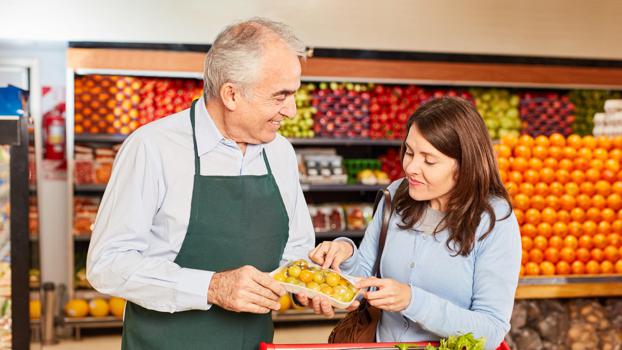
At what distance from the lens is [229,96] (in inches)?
81.6

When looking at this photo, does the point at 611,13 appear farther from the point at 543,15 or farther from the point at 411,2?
the point at 411,2

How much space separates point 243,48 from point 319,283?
0.74 metres

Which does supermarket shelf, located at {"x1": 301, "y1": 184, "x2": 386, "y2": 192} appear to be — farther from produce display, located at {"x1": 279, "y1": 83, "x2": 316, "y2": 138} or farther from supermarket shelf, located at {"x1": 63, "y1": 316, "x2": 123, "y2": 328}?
supermarket shelf, located at {"x1": 63, "y1": 316, "x2": 123, "y2": 328}

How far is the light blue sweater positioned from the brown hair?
0.03 meters

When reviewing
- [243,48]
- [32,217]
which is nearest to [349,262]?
[243,48]

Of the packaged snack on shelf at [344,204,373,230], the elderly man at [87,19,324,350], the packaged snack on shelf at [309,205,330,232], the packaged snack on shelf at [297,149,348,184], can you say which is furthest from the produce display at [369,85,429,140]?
the elderly man at [87,19,324,350]

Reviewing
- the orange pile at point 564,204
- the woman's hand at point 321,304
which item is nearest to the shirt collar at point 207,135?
the woman's hand at point 321,304

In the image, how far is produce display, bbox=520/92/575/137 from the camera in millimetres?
6516

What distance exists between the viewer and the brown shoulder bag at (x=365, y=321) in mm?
2369

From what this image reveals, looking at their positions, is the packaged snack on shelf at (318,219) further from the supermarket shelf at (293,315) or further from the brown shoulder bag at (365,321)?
the brown shoulder bag at (365,321)

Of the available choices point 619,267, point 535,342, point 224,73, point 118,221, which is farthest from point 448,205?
point 619,267

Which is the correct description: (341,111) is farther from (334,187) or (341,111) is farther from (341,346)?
(341,346)

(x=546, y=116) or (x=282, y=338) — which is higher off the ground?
(x=546, y=116)

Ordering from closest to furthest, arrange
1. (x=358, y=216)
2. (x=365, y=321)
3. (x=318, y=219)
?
(x=365, y=321) → (x=318, y=219) → (x=358, y=216)
